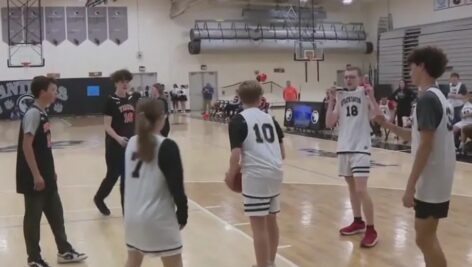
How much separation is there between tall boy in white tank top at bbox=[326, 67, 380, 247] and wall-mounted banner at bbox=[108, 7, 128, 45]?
80.2 feet

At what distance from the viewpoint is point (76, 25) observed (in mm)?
28031

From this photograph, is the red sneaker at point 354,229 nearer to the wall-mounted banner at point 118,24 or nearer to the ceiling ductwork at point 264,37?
the ceiling ductwork at point 264,37

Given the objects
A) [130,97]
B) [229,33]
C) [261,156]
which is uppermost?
[229,33]

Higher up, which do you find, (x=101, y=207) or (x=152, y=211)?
(x=152, y=211)

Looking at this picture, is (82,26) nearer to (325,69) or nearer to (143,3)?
(143,3)

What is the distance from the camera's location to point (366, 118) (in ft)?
18.1

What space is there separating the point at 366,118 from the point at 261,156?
167cm

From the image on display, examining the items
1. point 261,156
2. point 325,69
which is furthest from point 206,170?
point 325,69

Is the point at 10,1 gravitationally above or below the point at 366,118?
above

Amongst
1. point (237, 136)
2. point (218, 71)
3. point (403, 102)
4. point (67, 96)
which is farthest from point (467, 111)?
point (67, 96)

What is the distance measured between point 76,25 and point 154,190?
2641 cm

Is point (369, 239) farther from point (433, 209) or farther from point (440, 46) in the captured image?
point (440, 46)

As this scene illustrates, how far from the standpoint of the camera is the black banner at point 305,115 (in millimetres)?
16766

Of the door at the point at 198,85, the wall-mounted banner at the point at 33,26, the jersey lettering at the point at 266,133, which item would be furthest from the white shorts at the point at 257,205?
the door at the point at 198,85
